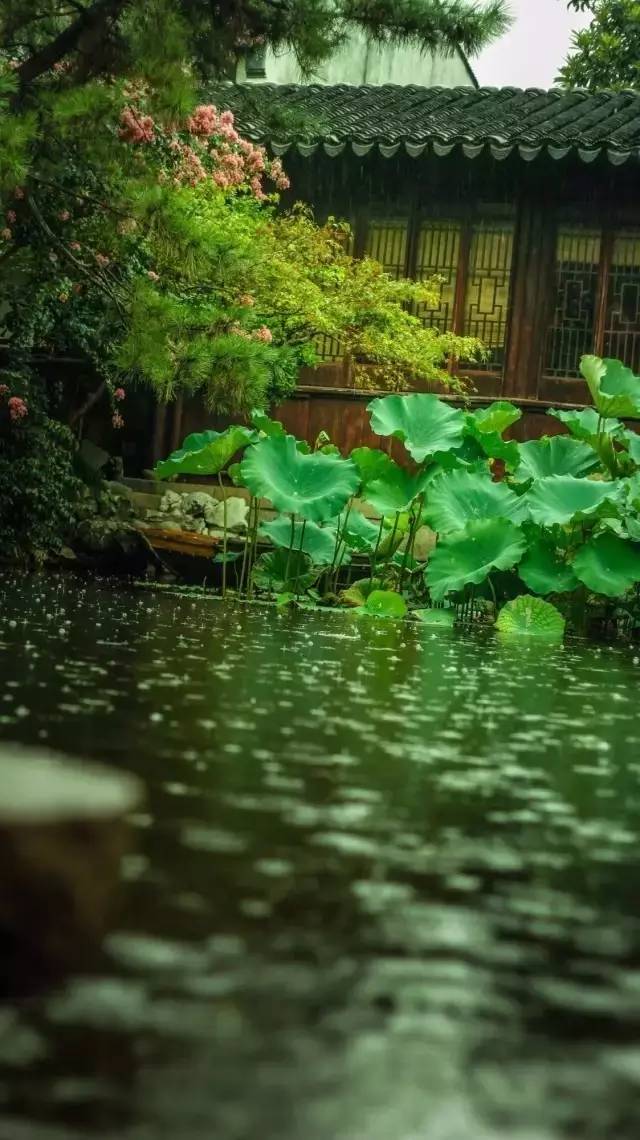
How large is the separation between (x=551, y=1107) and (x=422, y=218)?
1539cm

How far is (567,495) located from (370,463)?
5.20 ft

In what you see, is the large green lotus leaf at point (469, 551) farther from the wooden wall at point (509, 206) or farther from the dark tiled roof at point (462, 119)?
the wooden wall at point (509, 206)

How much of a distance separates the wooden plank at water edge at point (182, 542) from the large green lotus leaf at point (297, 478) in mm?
2065

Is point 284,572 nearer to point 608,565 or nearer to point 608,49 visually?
point 608,565

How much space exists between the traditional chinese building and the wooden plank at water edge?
8.05 feet

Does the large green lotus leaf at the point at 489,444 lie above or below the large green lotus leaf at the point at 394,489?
above

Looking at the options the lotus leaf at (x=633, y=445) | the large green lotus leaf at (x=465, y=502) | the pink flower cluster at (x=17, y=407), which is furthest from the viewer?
the pink flower cluster at (x=17, y=407)

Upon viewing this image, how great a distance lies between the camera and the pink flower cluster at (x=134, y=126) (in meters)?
9.76

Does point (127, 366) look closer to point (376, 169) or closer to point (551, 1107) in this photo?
point (376, 169)

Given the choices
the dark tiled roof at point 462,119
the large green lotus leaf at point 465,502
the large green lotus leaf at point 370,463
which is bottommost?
the large green lotus leaf at point 465,502

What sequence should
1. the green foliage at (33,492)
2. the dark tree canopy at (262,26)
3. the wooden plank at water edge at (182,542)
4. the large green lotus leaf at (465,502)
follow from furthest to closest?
1. the wooden plank at water edge at (182,542)
2. the green foliage at (33,492)
3. the large green lotus leaf at (465,502)
4. the dark tree canopy at (262,26)

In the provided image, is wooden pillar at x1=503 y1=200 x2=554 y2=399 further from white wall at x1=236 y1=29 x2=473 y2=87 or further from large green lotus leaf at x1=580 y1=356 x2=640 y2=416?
white wall at x1=236 y1=29 x2=473 y2=87

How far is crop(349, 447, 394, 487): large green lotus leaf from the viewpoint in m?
11.1

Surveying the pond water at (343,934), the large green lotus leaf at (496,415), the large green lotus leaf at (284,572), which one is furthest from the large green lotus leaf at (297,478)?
the pond water at (343,934)
